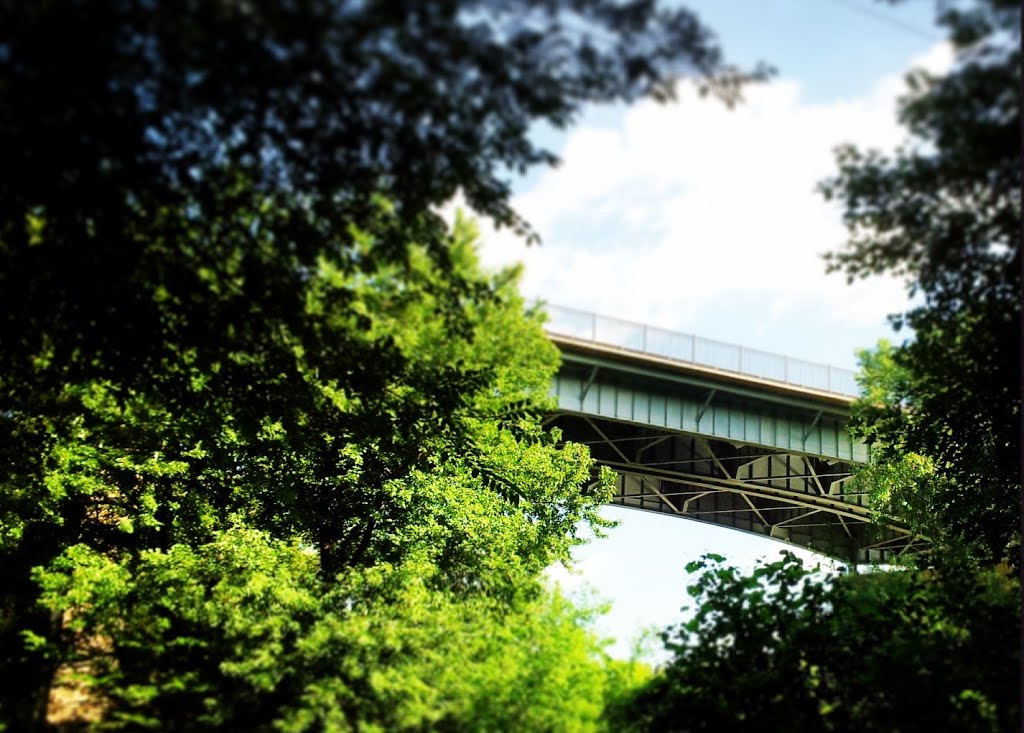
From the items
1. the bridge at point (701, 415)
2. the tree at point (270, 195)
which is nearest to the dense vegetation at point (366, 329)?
the tree at point (270, 195)

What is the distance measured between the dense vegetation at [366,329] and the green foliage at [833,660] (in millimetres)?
48

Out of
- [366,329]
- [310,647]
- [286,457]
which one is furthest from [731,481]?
[366,329]

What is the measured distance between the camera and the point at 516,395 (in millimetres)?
17766

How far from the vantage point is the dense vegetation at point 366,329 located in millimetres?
8906

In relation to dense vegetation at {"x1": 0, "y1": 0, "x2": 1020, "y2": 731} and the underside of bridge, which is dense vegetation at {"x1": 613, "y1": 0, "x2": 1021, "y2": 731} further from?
the underside of bridge

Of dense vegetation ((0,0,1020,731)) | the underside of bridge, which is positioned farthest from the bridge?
dense vegetation ((0,0,1020,731))

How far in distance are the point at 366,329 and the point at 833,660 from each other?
285 inches

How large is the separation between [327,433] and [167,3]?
890 cm

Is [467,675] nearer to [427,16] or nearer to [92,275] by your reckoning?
[92,275]

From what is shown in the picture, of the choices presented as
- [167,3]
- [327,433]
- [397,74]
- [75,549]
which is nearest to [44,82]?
[167,3]

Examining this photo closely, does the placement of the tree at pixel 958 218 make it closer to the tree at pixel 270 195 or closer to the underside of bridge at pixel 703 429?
the tree at pixel 270 195

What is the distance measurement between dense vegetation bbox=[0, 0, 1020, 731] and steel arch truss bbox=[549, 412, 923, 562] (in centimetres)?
1664

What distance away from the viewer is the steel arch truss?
3525 centimetres

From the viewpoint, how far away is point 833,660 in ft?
38.6
